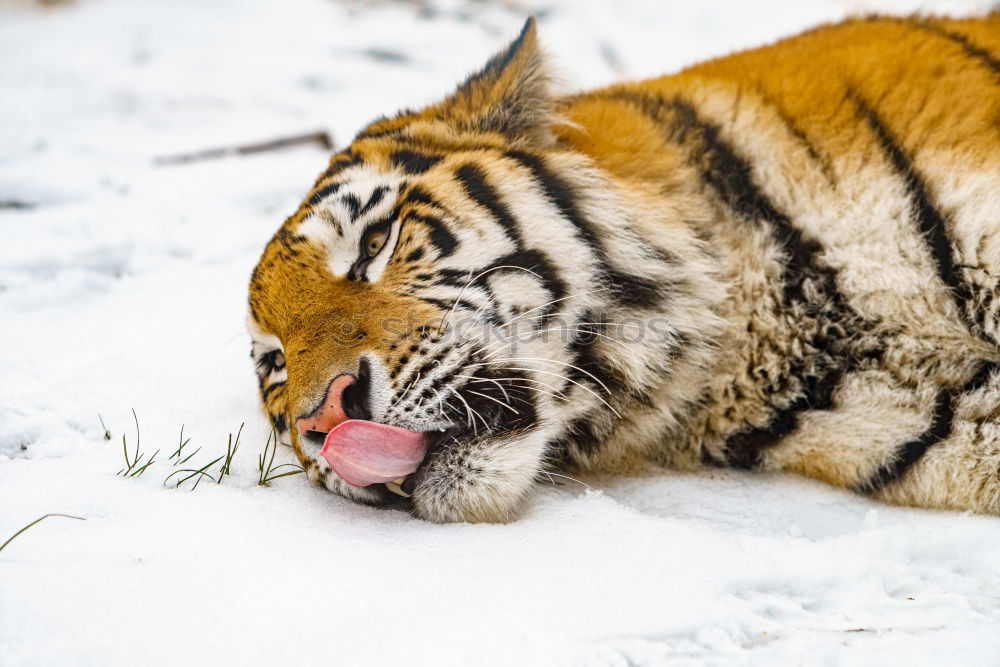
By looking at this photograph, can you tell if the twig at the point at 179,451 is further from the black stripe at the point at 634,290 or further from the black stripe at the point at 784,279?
the black stripe at the point at 784,279

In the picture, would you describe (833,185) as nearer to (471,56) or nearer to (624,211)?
(624,211)

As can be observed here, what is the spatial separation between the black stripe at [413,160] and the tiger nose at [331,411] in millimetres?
618

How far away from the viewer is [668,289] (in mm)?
1738

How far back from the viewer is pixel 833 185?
1.71 meters

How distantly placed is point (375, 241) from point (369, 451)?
53 cm

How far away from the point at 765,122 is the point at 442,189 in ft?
2.68

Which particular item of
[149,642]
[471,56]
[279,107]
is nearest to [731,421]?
[149,642]

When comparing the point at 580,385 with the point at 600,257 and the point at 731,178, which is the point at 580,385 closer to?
the point at 600,257

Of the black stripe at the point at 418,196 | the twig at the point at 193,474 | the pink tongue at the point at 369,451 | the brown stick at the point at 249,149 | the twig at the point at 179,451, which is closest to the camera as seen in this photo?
the pink tongue at the point at 369,451

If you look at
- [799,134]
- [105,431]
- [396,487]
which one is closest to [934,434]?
[799,134]

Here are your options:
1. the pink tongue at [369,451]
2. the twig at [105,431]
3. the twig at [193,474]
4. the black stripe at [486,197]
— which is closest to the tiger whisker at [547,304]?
the black stripe at [486,197]

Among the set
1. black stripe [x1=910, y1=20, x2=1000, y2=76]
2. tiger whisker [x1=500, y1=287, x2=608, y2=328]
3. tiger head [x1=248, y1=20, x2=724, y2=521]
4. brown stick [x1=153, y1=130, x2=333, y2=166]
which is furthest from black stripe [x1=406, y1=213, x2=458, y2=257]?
brown stick [x1=153, y1=130, x2=333, y2=166]

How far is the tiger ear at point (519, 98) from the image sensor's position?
6.12ft

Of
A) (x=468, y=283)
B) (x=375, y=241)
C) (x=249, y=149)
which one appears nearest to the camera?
(x=468, y=283)
